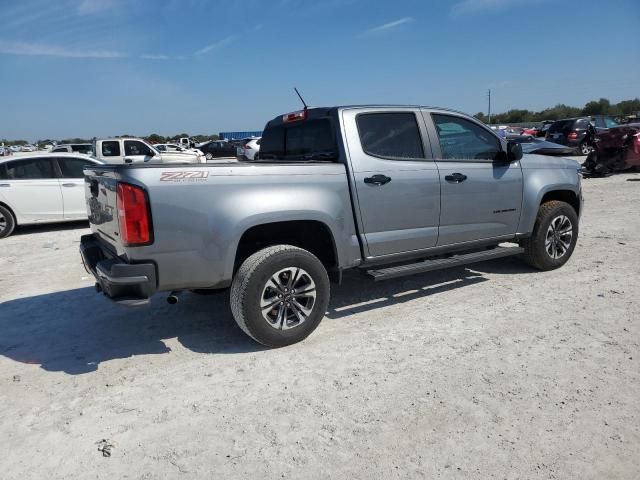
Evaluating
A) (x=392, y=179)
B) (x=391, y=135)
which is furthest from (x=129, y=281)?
(x=391, y=135)

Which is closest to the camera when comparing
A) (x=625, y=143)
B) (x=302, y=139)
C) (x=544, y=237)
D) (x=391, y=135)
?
(x=391, y=135)

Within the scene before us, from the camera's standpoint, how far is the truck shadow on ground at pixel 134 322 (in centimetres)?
382

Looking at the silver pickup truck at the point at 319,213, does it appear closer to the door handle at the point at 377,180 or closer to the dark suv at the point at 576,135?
the door handle at the point at 377,180

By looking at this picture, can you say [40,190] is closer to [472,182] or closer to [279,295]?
[279,295]

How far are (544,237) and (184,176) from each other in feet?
13.4

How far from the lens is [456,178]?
459 cm

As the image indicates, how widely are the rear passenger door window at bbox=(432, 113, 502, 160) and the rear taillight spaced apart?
283cm

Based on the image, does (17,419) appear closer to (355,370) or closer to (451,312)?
(355,370)

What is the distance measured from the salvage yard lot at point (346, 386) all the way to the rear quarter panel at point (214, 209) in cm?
76

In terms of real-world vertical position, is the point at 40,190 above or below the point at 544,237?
above

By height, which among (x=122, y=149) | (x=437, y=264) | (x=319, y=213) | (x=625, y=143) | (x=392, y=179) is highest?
(x=122, y=149)

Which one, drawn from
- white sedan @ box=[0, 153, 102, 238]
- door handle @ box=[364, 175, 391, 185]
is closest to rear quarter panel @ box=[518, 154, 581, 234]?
door handle @ box=[364, 175, 391, 185]

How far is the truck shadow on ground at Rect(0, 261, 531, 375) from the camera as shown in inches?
150

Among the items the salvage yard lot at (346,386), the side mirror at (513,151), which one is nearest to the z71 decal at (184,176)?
the salvage yard lot at (346,386)
